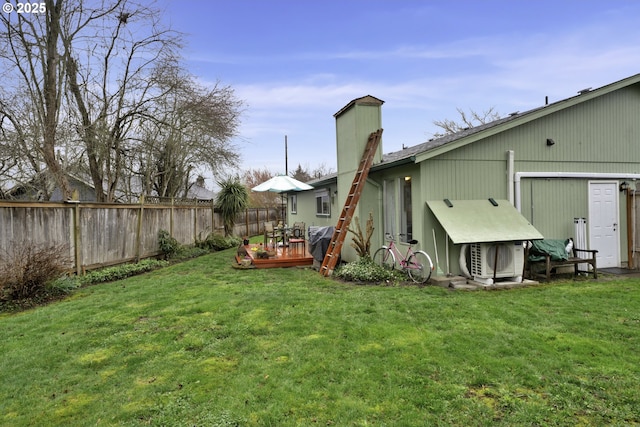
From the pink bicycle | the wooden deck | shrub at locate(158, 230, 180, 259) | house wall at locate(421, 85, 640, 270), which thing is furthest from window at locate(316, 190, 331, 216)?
house wall at locate(421, 85, 640, 270)

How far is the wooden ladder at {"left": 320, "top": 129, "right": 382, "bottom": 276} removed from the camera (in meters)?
8.40

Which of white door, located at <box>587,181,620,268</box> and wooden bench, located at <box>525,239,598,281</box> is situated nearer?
wooden bench, located at <box>525,239,598,281</box>

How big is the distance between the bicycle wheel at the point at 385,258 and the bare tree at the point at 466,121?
838 inches

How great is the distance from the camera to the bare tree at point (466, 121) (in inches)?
1086

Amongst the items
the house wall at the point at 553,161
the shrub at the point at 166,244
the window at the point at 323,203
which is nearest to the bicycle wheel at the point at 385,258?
the house wall at the point at 553,161

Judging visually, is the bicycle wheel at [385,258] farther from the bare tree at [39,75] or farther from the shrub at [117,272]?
the bare tree at [39,75]

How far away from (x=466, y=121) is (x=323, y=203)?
1993 cm

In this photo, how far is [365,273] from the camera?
7543 mm

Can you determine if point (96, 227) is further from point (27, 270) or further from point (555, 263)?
point (555, 263)

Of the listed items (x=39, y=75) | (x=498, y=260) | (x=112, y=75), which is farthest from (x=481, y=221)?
(x=39, y=75)

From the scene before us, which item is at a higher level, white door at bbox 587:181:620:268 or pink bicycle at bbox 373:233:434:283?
white door at bbox 587:181:620:268

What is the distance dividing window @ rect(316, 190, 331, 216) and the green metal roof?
5635 millimetres

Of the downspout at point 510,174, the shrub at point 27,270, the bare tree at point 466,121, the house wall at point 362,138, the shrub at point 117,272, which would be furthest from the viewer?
the bare tree at point 466,121

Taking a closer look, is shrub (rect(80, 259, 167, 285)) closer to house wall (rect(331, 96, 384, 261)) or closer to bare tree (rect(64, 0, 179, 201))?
bare tree (rect(64, 0, 179, 201))
